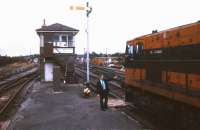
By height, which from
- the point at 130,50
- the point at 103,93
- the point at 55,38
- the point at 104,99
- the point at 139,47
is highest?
the point at 55,38

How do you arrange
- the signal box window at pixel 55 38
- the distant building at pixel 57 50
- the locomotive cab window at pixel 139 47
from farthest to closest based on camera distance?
the signal box window at pixel 55 38, the distant building at pixel 57 50, the locomotive cab window at pixel 139 47

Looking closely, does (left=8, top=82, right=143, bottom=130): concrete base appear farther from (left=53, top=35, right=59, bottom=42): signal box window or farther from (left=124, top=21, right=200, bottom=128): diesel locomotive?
(left=53, top=35, right=59, bottom=42): signal box window

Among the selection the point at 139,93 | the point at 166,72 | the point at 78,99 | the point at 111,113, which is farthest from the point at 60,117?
the point at 78,99

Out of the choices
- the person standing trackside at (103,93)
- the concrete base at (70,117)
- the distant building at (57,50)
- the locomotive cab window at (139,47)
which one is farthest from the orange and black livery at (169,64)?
the distant building at (57,50)

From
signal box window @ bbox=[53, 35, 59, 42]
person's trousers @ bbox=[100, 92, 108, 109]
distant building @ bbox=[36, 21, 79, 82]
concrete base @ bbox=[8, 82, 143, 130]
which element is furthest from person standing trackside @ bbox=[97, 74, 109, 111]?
signal box window @ bbox=[53, 35, 59, 42]

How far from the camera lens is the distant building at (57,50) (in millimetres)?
39312

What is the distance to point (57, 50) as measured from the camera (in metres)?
40.7

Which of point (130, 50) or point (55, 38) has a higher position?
point (55, 38)

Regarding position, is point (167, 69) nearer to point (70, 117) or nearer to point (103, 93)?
point (70, 117)

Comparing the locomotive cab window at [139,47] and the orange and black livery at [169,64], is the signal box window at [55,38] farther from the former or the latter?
the locomotive cab window at [139,47]

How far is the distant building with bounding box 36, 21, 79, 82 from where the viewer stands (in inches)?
1548

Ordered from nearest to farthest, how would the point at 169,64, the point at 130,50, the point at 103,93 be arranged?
the point at 169,64 < the point at 103,93 < the point at 130,50

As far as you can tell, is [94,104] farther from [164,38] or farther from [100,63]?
[100,63]

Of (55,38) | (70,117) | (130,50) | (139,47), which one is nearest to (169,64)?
(139,47)
